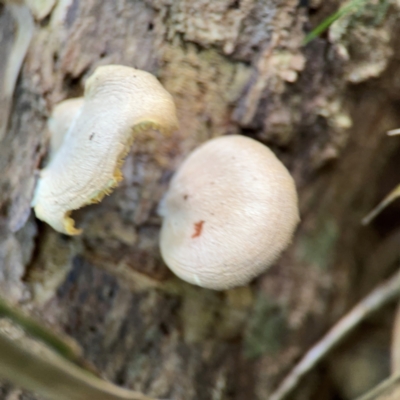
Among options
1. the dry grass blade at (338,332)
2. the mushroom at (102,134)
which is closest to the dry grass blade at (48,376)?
the mushroom at (102,134)

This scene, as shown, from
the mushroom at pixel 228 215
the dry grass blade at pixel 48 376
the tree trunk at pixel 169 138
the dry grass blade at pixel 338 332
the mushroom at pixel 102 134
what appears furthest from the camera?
the dry grass blade at pixel 338 332

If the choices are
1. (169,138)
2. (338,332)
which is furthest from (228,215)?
(338,332)

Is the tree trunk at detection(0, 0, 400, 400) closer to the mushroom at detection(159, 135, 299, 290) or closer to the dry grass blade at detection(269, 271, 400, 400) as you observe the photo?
the mushroom at detection(159, 135, 299, 290)

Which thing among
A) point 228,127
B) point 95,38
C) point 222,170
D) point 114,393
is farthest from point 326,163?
point 114,393

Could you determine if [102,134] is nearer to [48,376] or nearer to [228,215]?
[228,215]

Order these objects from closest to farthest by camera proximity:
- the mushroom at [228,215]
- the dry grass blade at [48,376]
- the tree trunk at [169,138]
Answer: the dry grass blade at [48,376], the mushroom at [228,215], the tree trunk at [169,138]

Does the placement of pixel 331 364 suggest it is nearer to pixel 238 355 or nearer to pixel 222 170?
pixel 238 355

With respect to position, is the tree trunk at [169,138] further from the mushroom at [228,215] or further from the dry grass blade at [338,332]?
the dry grass blade at [338,332]
